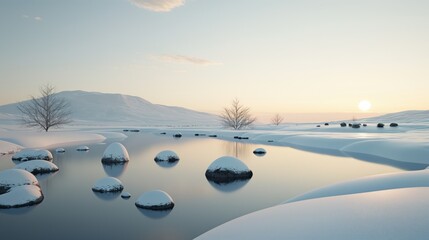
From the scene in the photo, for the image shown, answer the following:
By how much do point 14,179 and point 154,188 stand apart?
7.59 m

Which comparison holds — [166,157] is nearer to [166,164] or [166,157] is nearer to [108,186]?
[166,164]

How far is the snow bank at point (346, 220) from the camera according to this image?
5.62 m

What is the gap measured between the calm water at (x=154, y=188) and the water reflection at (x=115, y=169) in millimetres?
14

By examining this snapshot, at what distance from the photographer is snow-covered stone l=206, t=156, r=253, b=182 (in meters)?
21.3

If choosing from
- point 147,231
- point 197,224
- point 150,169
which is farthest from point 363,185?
point 150,169

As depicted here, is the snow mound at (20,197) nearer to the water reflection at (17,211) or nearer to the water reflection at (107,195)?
the water reflection at (17,211)

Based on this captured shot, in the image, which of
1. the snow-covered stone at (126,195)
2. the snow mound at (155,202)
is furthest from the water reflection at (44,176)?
the snow mound at (155,202)

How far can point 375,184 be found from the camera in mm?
11602

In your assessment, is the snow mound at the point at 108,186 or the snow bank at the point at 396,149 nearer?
the snow mound at the point at 108,186

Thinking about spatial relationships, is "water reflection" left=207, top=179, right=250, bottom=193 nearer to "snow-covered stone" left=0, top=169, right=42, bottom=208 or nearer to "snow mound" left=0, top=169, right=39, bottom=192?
"snow-covered stone" left=0, top=169, right=42, bottom=208

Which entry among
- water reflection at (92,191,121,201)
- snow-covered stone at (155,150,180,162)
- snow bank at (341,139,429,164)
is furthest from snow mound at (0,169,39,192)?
snow bank at (341,139,429,164)

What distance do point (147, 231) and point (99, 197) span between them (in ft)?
20.3

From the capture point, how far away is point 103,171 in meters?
24.3

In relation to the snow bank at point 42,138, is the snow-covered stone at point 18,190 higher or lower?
lower
